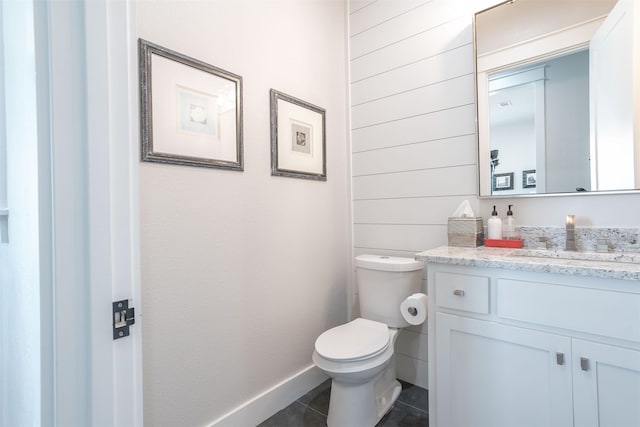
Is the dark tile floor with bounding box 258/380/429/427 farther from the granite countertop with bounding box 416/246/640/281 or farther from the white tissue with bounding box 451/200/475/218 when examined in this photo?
the white tissue with bounding box 451/200/475/218

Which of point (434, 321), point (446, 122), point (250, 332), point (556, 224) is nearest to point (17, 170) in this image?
point (250, 332)

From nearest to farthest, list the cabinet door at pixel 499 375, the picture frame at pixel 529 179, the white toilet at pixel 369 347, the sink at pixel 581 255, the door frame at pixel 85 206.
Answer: the door frame at pixel 85 206 → the cabinet door at pixel 499 375 → the sink at pixel 581 255 → the white toilet at pixel 369 347 → the picture frame at pixel 529 179

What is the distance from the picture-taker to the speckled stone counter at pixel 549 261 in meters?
1.02

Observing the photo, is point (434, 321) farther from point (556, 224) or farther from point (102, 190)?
point (102, 190)

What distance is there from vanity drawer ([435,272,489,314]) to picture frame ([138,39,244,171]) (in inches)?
43.2

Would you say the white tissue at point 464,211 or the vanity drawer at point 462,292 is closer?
the vanity drawer at point 462,292

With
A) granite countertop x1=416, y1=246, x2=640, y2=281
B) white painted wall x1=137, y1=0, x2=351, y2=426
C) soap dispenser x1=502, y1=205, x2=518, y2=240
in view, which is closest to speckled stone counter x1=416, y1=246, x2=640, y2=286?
granite countertop x1=416, y1=246, x2=640, y2=281

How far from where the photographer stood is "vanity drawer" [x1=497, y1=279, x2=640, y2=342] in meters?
1.00

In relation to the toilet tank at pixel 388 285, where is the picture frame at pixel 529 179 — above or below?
above

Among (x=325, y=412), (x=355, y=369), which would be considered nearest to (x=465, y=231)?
(x=355, y=369)

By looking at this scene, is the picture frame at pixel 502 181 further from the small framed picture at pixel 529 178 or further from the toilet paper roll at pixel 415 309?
the toilet paper roll at pixel 415 309

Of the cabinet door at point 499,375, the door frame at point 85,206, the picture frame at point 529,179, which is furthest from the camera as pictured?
the picture frame at point 529,179

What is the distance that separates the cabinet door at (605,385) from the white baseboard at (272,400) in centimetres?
133

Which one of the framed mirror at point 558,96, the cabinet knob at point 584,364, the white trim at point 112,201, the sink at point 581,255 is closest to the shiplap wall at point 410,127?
the framed mirror at point 558,96
